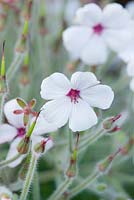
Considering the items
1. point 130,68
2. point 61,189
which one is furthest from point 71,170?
point 130,68

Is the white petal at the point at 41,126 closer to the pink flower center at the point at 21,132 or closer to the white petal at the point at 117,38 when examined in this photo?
the pink flower center at the point at 21,132

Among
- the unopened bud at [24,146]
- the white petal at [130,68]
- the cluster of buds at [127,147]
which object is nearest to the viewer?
the unopened bud at [24,146]

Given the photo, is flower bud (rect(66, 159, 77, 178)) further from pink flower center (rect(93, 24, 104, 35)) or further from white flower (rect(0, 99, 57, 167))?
pink flower center (rect(93, 24, 104, 35))

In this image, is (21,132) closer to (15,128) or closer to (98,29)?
(15,128)

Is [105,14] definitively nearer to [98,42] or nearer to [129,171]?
[98,42]

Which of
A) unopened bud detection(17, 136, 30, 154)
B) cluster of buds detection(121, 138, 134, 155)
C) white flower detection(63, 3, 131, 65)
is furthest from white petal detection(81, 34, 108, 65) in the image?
unopened bud detection(17, 136, 30, 154)

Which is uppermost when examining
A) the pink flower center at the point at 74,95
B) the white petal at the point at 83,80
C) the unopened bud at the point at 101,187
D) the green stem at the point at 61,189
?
the white petal at the point at 83,80

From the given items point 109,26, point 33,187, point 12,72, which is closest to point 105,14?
point 109,26

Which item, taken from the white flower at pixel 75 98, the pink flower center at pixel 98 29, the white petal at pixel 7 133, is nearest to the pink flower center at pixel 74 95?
the white flower at pixel 75 98
